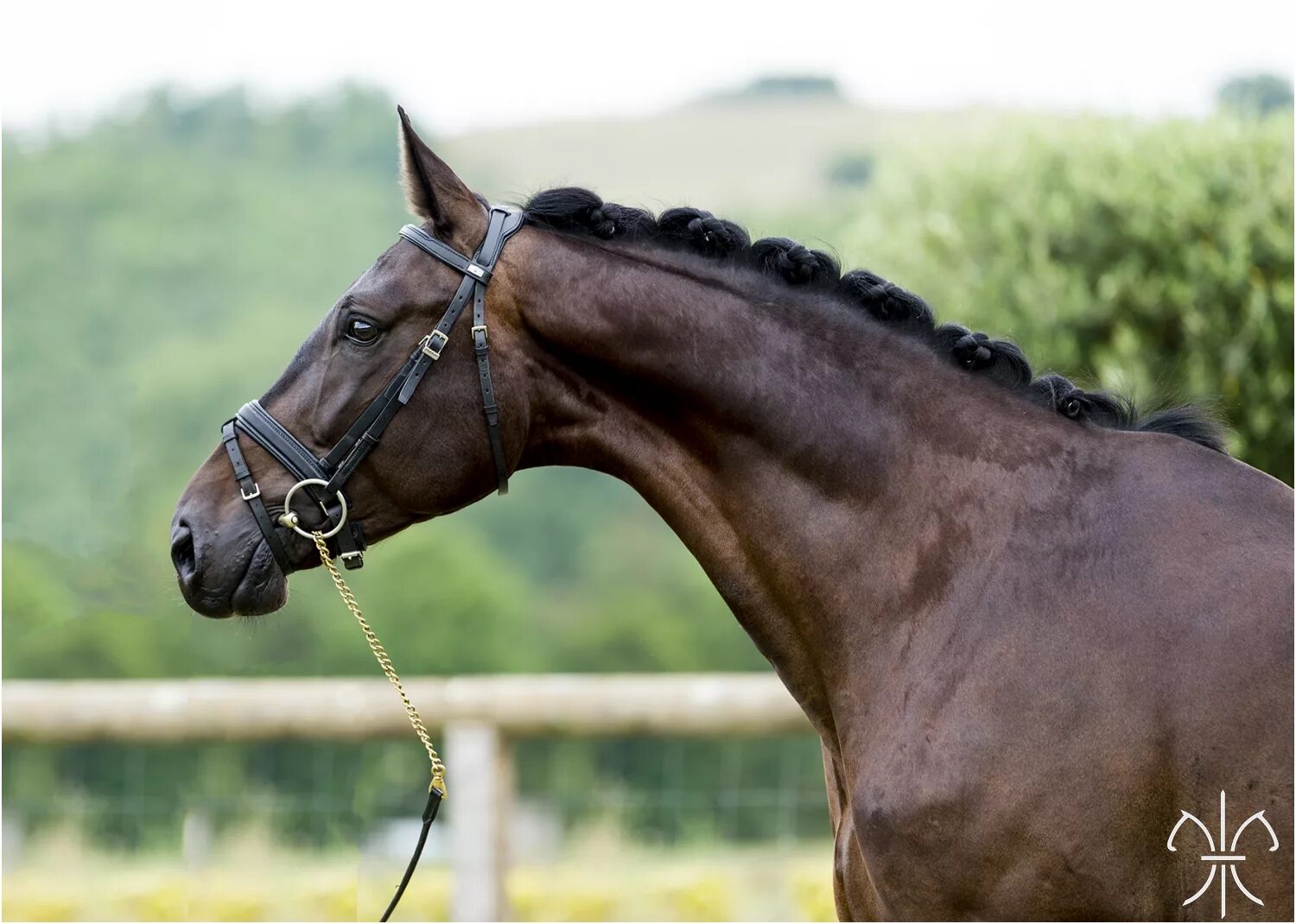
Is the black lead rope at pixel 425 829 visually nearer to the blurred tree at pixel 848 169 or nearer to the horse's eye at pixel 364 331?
the horse's eye at pixel 364 331

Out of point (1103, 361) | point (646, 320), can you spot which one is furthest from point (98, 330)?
point (646, 320)

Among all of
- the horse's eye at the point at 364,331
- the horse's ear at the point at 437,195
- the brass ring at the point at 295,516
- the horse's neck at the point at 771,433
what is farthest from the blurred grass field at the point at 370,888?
the horse's ear at the point at 437,195

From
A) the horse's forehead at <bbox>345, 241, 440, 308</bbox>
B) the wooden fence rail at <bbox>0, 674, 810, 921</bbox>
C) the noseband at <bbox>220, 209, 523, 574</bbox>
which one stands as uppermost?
the horse's forehead at <bbox>345, 241, 440, 308</bbox>

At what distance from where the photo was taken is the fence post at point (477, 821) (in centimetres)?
611

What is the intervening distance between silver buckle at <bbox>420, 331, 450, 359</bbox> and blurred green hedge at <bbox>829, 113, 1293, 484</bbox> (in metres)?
4.20

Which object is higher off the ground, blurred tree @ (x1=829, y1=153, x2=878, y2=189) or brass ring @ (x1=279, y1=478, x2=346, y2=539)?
blurred tree @ (x1=829, y1=153, x2=878, y2=189)

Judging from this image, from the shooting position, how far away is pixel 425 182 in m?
3.25

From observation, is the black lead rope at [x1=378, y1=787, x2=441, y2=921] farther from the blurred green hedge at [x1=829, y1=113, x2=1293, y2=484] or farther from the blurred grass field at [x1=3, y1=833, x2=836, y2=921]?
the blurred green hedge at [x1=829, y1=113, x2=1293, y2=484]

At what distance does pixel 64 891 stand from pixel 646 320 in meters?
5.74

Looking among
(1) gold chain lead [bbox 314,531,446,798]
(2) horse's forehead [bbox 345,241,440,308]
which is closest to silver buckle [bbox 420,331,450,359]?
(2) horse's forehead [bbox 345,241,440,308]

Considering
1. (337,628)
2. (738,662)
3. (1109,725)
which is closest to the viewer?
(1109,725)

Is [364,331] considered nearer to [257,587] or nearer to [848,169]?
[257,587]

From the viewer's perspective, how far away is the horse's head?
126 inches

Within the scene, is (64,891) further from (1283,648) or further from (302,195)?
(302,195)
